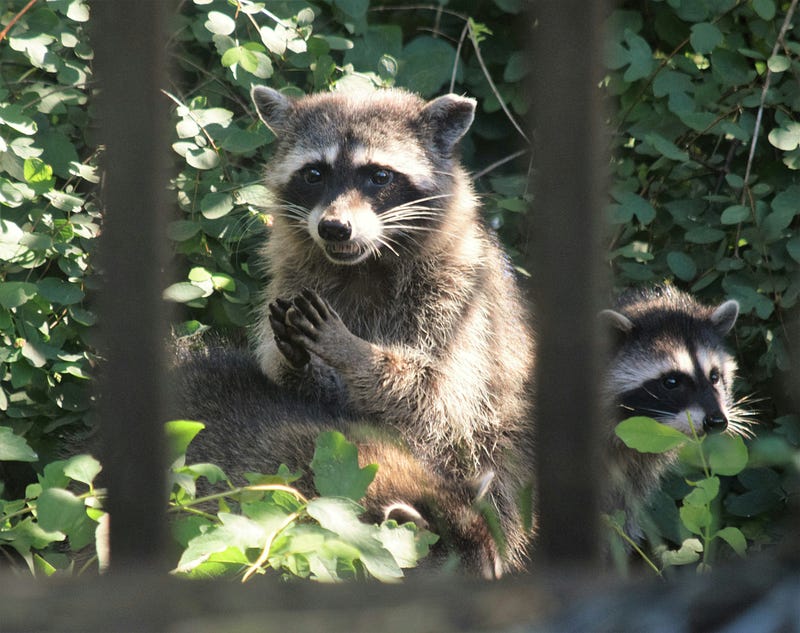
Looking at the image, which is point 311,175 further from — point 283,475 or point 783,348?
point 783,348

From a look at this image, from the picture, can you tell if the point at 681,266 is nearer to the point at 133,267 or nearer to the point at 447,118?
the point at 447,118

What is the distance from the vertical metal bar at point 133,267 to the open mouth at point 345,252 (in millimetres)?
2327

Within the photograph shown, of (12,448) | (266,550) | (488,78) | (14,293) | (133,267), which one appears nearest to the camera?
(133,267)

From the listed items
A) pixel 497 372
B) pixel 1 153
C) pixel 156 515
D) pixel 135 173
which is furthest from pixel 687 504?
pixel 1 153

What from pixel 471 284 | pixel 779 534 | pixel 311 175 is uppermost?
pixel 311 175

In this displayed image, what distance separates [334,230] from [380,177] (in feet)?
1.40

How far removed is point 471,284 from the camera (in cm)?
396

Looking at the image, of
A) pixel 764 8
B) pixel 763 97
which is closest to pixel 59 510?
pixel 763 97

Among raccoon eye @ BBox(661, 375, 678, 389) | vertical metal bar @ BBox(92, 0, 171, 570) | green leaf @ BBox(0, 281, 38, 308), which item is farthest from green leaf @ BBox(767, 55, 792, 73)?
vertical metal bar @ BBox(92, 0, 171, 570)

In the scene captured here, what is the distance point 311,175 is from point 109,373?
2.74 metres

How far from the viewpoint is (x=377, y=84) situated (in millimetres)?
4488

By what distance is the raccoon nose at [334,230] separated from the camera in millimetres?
3592

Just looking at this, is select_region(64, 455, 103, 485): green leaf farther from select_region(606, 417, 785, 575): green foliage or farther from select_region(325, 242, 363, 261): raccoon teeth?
select_region(325, 242, 363, 261): raccoon teeth

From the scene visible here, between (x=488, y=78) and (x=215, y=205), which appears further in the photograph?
(x=488, y=78)
